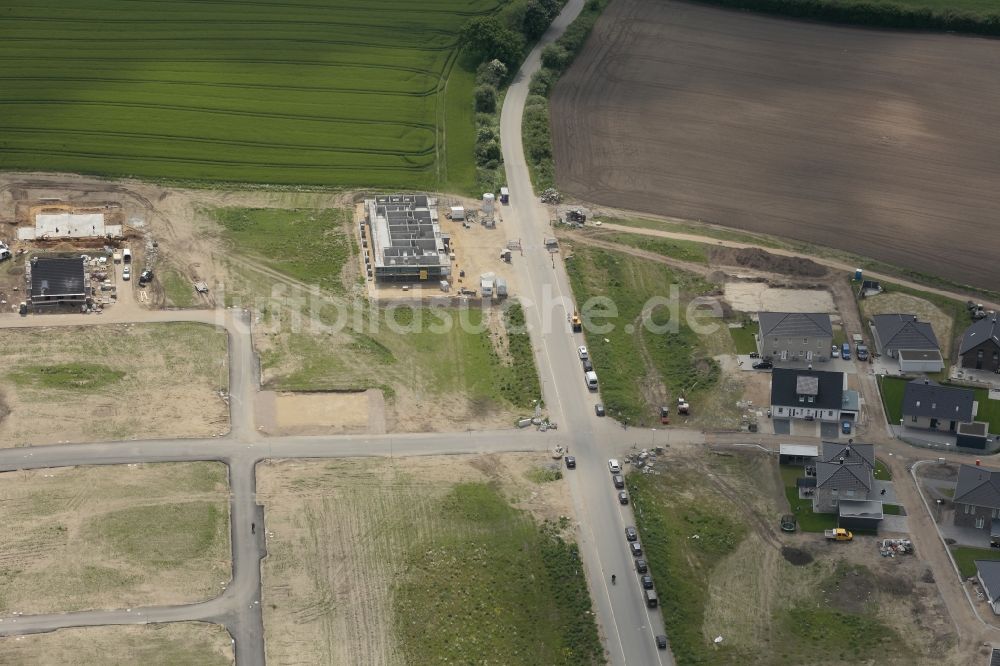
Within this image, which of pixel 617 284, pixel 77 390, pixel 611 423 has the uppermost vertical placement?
pixel 617 284

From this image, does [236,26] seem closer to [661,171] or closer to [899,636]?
[661,171]

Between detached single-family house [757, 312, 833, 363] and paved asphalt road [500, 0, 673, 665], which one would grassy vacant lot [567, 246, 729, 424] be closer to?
paved asphalt road [500, 0, 673, 665]

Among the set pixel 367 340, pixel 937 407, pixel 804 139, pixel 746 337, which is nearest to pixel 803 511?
pixel 937 407

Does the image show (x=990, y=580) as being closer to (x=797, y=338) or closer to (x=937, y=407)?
(x=937, y=407)

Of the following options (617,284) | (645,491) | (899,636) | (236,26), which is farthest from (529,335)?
(236,26)

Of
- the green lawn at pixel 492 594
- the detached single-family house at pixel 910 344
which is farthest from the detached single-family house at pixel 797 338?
the green lawn at pixel 492 594

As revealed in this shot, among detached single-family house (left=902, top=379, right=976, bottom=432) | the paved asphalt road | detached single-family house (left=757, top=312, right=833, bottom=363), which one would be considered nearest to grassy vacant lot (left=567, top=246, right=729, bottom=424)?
the paved asphalt road

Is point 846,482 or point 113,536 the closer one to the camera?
point 113,536
